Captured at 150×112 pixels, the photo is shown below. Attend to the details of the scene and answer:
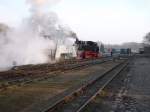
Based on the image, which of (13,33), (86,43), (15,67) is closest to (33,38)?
(13,33)

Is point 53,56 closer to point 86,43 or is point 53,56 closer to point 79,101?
point 86,43

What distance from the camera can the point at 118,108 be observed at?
10945 mm

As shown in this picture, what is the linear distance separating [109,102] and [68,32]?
32.1 m

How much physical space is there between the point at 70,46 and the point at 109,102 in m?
31.5

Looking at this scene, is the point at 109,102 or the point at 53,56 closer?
the point at 109,102

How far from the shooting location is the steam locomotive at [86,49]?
5078cm

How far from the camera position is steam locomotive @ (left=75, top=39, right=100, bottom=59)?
50778mm

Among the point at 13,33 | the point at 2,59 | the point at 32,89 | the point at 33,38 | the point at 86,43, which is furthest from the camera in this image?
the point at 86,43

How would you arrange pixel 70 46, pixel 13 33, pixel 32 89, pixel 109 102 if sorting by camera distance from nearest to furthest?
1. pixel 109 102
2. pixel 32 89
3. pixel 13 33
4. pixel 70 46

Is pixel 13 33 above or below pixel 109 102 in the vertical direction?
above

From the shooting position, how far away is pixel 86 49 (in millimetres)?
53750

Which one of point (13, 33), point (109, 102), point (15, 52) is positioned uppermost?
point (13, 33)

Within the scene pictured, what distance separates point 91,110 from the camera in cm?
1052

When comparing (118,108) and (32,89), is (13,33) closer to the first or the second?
(32,89)
